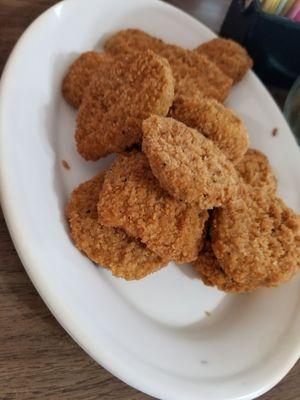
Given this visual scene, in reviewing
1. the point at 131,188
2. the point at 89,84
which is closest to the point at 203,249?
the point at 131,188

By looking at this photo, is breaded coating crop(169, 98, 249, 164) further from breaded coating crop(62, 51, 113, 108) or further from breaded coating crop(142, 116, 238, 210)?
breaded coating crop(62, 51, 113, 108)

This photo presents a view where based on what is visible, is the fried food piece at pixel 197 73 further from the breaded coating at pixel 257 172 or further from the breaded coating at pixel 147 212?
the breaded coating at pixel 147 212

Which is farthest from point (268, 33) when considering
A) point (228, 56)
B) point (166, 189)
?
point (166, 189)

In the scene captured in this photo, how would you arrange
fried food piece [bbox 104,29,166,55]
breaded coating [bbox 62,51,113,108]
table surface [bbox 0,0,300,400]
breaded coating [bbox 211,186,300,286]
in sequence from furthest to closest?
fried food piece [bbox 104,29,166,55], breaded coating [bbox 62,51,113,108], breaded coating [bbox 211,186,300,286], table surface [bbox 0,0,300,400]

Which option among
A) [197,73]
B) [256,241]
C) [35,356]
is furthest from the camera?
[197,73]

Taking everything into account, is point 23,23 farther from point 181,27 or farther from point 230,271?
point 230,271

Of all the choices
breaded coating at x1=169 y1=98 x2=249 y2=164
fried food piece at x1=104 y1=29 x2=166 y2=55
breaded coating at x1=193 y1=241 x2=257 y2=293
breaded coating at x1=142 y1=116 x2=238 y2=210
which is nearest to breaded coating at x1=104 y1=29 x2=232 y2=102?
fried food piece at x1=104 y1=29 x2=166 y2=55

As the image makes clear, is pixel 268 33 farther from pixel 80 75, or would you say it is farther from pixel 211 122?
pixel 80 75
